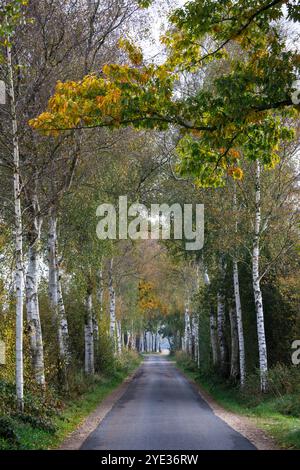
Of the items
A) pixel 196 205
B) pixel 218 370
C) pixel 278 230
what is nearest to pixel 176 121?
pixel 278 230

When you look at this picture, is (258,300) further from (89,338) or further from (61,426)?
(61,426)

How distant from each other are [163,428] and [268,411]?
532 centimetres

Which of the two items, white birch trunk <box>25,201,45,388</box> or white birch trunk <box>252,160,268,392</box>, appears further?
white birch trunk <box>252,160,268,392</box>

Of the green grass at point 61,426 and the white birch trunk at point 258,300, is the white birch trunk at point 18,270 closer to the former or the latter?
the green grass at point 61,426

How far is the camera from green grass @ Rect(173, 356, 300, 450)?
1291 centimetres

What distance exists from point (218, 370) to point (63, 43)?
2057 centimetres

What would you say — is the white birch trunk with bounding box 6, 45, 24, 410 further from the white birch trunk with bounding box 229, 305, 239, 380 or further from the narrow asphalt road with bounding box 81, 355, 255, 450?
the white birch trunk with bounding box 229, 305, 239, 380

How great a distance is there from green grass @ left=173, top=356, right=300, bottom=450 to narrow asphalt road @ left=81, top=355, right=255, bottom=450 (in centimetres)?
89

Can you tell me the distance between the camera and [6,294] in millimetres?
17828

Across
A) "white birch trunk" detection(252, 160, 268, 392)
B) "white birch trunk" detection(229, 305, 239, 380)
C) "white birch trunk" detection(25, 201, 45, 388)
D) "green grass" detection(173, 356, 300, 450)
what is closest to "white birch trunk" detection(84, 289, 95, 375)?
"green grass" detection(173, 356, 300, 450)

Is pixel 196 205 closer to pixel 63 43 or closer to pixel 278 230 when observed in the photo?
pixel 278 230

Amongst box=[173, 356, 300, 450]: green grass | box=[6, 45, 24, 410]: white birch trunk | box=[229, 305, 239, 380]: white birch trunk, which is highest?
box=[6, 45, 24, 410]: white birch trunk

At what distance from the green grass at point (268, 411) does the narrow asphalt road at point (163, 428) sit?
2.93 ft

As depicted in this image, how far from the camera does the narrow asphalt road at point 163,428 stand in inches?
455
